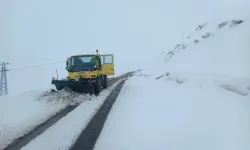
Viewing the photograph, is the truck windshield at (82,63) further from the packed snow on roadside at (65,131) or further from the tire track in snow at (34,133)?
the tire track in snow at (34,133)

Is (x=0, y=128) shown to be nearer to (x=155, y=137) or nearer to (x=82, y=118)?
(x=82, y=118)

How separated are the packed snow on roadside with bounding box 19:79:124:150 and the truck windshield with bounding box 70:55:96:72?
24.5 feet

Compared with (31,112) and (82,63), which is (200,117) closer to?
(31,112)

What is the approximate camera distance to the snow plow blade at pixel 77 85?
2016 centimetres

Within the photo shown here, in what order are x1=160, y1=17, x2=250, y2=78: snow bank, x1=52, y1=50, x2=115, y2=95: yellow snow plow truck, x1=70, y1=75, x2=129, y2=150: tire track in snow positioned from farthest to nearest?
x1=52, y1=50, x2=115, y2=95: yellow snow plow truck < x1=160, y1=17, x2=250, y2=78: snow bank < x1=70, y1=75, x2=129, y2=150: tire track in snow

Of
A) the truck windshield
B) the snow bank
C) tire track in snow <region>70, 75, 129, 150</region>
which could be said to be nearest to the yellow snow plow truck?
the truck windshield

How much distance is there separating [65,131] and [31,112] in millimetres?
4218

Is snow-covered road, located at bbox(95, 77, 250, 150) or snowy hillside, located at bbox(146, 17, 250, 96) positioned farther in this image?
snowy hillside, located at bbox(146, 17, 250, 96)

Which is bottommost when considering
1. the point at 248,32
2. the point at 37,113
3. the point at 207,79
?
the point at 37,113

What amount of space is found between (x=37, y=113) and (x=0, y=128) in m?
2.87

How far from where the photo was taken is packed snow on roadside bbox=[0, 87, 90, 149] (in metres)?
10.3

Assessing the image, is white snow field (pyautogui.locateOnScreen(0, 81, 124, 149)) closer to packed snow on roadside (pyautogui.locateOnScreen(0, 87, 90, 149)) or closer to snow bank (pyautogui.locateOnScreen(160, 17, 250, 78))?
packed snow on roadside (pyautogui.locateOnScreen(0, 87, 90, 149))

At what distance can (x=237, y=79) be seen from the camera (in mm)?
12750

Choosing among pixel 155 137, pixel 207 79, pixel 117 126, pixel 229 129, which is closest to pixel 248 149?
pixel 229 129
